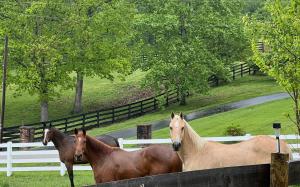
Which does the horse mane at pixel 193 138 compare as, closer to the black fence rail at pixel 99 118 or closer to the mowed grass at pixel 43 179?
the mowed grass at pixel 43 179

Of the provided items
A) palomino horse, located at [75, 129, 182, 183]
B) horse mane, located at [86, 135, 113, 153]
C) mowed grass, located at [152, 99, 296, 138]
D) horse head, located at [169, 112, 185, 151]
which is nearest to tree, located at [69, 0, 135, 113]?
mowed grass, located at [152, 99, 296, 138]

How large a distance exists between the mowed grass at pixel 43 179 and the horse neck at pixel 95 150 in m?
5.03

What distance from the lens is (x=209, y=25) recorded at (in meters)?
41.4

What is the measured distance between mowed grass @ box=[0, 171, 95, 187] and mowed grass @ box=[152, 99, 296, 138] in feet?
33.6

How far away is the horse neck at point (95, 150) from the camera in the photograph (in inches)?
414

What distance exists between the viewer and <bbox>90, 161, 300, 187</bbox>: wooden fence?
6.37 meters

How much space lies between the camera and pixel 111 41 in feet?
140

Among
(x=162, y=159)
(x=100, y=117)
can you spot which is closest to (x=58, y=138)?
(x=162, y=159)

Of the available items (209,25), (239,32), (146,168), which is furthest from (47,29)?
(146,168)

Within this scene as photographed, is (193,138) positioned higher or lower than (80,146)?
higher

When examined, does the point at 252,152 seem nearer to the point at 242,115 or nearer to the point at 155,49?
the point at 242,115

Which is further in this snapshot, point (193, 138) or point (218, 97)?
point (218, 97)

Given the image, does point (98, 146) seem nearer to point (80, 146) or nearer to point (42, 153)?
point (80, 146)

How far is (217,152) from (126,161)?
72.0 inches
